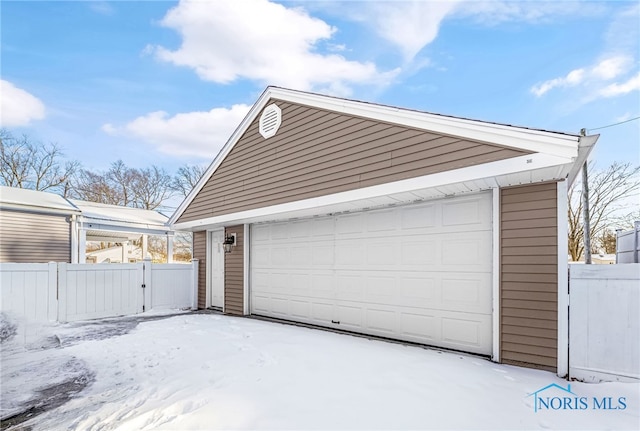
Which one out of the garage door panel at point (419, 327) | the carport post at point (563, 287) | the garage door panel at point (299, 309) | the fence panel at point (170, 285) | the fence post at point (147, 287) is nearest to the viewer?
the carport post at point (563, 287)

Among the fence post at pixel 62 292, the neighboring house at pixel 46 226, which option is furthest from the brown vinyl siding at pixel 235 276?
the fence post at pixel 62 292

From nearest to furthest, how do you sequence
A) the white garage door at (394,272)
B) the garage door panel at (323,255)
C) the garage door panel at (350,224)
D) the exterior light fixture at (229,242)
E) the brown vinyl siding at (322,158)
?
the brown vinyl siding at (322,158) → the white garage door at (394,272) → the garage door panel at (350,224) → the garage door panel at (323,255) → the exterior light fixture at (229,242)

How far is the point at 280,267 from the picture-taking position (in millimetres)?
7535

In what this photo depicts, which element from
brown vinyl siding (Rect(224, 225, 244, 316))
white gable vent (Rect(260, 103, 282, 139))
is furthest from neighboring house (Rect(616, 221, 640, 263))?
brown vinyl siding (Rect(224, 225, 244, 316))

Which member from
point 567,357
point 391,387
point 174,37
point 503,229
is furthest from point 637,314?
point 174,37

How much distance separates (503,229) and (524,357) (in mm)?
1620

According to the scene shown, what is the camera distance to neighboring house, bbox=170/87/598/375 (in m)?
4.02

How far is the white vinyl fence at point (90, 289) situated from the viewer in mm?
6605

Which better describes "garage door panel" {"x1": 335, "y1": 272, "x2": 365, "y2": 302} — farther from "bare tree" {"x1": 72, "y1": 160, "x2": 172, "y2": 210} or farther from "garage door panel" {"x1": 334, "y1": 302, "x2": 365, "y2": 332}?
"bare tree" {"x1": 72, "y1": 160, "x2": 172, "y2": 210}

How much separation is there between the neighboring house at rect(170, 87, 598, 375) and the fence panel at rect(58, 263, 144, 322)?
8.71 feet

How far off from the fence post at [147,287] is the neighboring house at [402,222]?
2398 millimetres

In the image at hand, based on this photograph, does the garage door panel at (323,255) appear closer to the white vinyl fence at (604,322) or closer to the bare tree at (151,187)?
the white vinyl fence at (604,322)

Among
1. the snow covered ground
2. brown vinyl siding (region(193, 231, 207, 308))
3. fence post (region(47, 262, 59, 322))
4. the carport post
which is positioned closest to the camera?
the snow covered ground

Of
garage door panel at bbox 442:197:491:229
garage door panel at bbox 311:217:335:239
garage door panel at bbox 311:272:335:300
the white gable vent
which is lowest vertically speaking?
garage door panel at bbox 311:272:335:300
